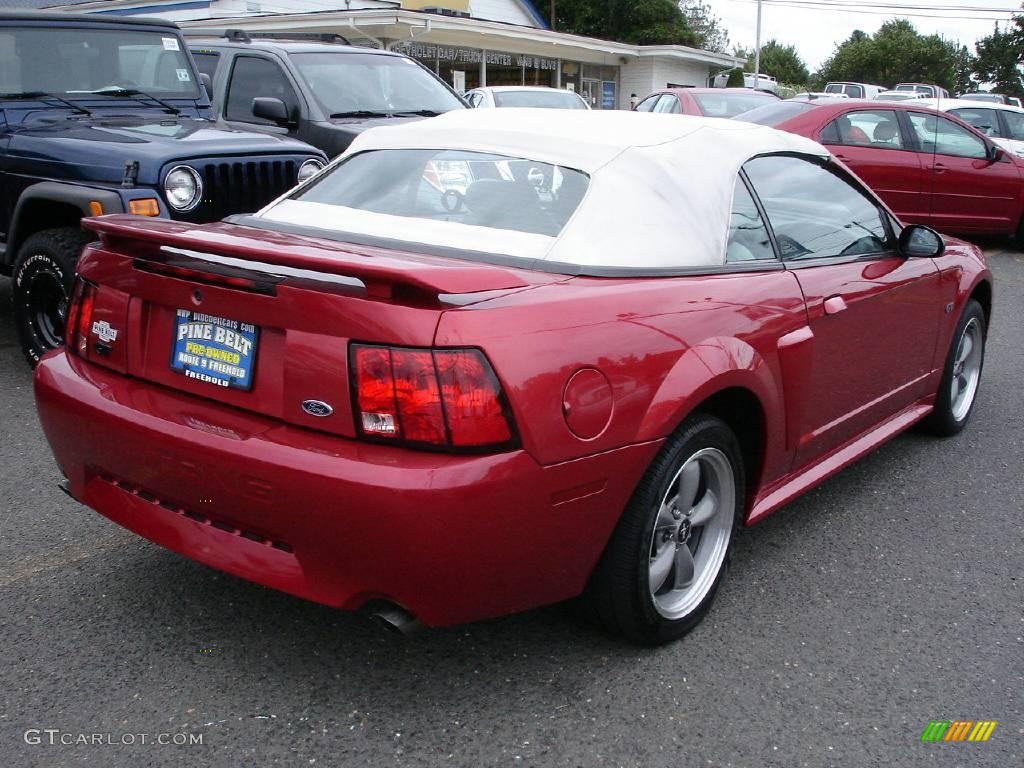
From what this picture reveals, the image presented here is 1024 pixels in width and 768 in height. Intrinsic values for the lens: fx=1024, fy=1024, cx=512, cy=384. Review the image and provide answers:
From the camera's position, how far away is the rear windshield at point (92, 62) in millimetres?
6285

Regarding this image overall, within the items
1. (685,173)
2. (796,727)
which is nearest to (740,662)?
(796,727)

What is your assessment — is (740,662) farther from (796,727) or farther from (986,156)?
(986,156)

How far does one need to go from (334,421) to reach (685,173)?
1513 millimetres

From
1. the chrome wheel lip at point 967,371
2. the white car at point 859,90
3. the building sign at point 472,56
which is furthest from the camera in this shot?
the white car at point 859,90

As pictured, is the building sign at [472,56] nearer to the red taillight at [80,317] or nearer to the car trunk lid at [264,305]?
the red taillight at [80,317]

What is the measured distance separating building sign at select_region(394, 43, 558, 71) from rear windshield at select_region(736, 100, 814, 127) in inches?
629

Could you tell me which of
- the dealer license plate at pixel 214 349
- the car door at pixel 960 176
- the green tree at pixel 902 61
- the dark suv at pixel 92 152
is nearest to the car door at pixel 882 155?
the car door at pixel 960 176

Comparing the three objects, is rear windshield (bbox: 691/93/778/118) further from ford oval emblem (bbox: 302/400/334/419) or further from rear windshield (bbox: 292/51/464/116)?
ford oval emblem (bbox: 302/400/334/419)

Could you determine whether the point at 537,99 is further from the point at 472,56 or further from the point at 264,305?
the point at 472,56

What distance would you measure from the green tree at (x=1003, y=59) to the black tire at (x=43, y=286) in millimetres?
69135

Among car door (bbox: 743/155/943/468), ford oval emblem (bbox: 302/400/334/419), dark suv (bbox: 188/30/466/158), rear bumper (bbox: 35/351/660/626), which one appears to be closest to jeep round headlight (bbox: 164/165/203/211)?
dark suv (bbox: 188/30/466/158)

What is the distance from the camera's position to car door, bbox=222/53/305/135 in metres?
8.49

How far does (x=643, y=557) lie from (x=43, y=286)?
4159 mm

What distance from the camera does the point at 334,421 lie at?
2.47 m
